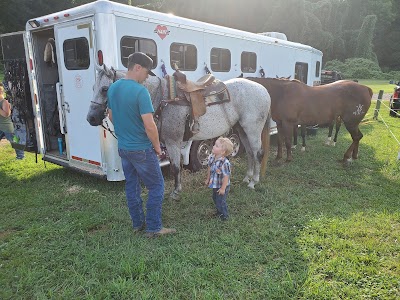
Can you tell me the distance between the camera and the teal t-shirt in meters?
3.34

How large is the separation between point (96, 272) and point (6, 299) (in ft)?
2.57

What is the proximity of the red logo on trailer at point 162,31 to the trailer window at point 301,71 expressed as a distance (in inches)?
236

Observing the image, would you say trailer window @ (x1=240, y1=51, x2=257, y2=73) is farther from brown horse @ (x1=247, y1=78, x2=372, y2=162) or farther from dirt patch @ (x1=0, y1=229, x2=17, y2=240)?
dirt patch @ (x1=0, y1=229, x2=17, y2=240)

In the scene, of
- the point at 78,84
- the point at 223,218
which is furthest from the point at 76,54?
the point at 223,218

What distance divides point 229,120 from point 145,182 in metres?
2.25

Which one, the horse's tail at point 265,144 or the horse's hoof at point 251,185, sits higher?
the horse's tail at point 265,144

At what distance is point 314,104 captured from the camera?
7.18m

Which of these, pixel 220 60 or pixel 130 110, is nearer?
pixel 130 110

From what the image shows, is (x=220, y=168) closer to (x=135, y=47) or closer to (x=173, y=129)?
(x=173, y=129)

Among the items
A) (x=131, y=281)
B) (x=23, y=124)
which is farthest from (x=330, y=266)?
(x=23, y=124)

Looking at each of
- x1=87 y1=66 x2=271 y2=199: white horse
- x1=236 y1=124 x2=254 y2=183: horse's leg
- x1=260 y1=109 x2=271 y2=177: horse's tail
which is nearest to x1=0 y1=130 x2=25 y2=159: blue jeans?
x1=87 y1=66 x2=271 y2=199: white horse

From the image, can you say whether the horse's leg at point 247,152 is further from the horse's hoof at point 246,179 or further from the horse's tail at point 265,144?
the horse's tail at point 265,144

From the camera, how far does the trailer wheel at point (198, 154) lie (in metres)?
6.46

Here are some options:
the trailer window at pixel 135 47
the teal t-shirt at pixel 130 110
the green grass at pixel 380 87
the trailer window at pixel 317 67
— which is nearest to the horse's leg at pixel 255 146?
the trailer window at pixel 135 47
